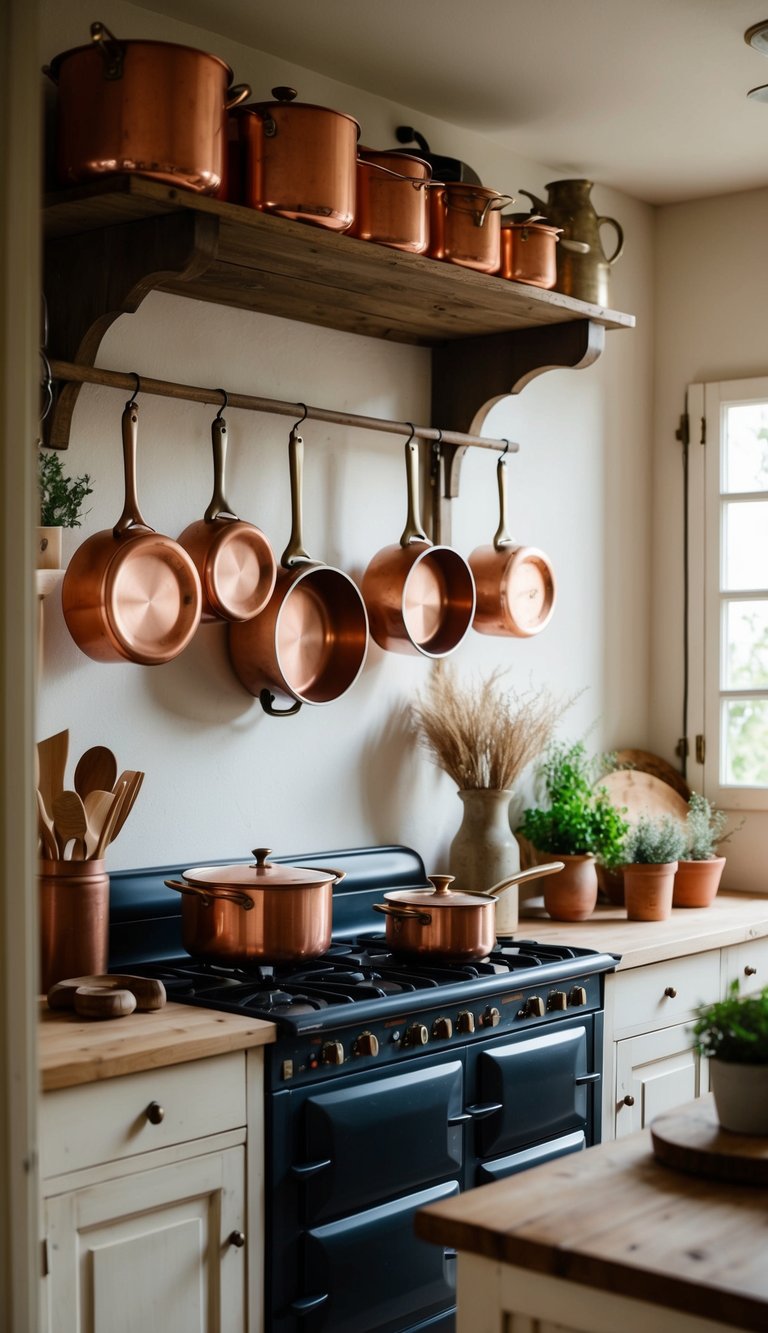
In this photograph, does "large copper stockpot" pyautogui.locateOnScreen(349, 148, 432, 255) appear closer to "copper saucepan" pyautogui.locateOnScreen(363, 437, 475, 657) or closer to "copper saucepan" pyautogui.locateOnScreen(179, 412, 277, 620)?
"copper saucepan" pyautogui.locateOnScreen(179, 412, 277, 620)

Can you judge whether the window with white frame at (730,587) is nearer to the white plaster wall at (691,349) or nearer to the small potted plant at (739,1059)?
the white plaster wall at (691,349)

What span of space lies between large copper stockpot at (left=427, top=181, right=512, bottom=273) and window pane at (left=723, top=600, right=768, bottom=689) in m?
1.73

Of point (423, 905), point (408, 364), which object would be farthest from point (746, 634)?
point (423, 905)

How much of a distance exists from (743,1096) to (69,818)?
4.27 ft

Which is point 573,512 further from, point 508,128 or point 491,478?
point 508,128

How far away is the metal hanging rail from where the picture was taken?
9.19ft

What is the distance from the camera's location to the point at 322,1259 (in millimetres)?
2518

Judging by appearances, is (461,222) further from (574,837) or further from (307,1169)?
(307,1169)

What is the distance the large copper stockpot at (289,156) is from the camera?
8.98 ft

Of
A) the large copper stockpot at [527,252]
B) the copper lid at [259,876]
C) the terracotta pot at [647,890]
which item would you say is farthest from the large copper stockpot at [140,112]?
the terracotta pot at [647,890]

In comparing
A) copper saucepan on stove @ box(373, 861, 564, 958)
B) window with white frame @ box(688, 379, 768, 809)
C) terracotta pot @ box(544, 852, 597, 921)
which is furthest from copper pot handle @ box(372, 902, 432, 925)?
window with white frame @ box(688, 379, 768, 809)

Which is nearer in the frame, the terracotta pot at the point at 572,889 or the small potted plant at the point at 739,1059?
the small potted plant at the point at 739,1059

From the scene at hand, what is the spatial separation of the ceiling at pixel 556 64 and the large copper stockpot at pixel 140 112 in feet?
2.00

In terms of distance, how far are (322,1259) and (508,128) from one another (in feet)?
9.31
